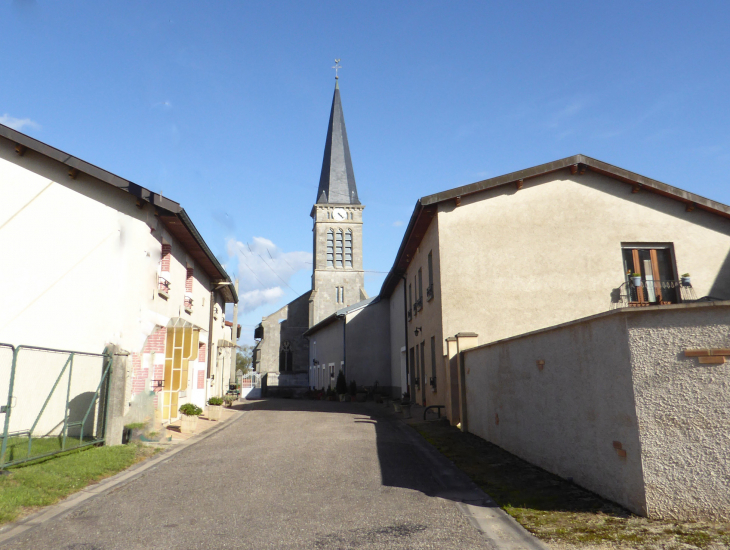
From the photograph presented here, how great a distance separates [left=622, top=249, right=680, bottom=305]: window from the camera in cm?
1524

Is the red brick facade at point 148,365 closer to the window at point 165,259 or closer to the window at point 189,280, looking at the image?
the window at point 165,259

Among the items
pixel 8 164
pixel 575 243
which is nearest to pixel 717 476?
pixel 575 243

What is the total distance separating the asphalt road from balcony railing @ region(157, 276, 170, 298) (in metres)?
4.53

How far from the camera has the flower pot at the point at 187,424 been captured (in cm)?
1275

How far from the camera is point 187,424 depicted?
1280 cm

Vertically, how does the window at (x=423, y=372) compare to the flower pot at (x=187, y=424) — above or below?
above

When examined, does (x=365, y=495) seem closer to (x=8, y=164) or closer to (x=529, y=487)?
(x=529, y=487)

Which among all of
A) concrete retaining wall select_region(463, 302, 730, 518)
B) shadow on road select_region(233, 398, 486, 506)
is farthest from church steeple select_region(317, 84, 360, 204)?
concrete retaining wall select_region(463, 302, 730, 518)

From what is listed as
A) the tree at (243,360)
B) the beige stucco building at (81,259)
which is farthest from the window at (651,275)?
the tree at (243,360)

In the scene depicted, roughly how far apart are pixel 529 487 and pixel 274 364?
45318mm

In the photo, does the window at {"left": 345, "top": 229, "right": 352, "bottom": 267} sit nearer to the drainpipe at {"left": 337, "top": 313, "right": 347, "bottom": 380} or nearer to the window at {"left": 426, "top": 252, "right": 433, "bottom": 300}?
the drainpipe at {"left": 337, "top": 313, "right": 347, "bottom": 380}

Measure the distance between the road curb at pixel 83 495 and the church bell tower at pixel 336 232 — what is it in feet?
131

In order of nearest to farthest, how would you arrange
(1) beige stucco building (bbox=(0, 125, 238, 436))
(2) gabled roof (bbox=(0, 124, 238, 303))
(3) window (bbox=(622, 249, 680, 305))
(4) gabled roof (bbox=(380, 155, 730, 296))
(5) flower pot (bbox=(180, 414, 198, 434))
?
(1) beige stucco building (bbox=(0, 125, 238, 436))
(2) gabled roof (bbox=(0, 124, 238, 303))
(5) flower pot (bbox=(180, 414, 198, 434))
(4) gabled roof (bbox=(380, 155, 730, 296))
(3) window (bbox=(622, 249, 680, 305))

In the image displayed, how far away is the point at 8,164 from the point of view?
11.7m
